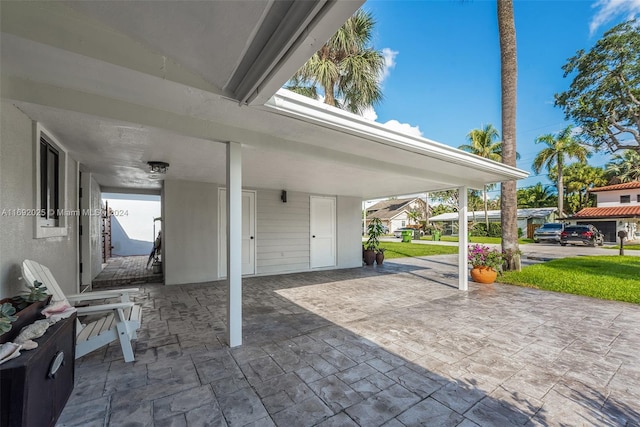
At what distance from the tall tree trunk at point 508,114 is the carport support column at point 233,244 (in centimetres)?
692

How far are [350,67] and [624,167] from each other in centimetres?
3083

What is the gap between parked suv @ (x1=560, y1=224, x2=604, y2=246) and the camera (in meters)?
15.7

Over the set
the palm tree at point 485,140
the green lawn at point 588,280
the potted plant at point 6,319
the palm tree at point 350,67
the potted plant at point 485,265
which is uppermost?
the palm tree at point 485,140

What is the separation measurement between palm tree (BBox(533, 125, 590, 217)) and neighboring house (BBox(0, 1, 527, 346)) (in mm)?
21391

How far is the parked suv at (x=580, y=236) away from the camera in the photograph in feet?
51.5

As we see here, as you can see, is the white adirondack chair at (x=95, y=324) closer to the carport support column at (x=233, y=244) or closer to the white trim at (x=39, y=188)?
the white trim at (x=39, y=188)

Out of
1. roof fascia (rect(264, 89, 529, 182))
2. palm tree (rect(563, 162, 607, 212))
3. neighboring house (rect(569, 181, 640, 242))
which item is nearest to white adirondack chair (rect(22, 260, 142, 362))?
roof fascia (rect(264, 89, 529, 182))

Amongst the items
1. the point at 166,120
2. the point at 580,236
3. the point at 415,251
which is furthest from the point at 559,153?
the point at 166,120

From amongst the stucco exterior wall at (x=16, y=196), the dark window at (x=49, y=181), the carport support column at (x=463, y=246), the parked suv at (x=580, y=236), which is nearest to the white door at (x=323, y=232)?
the carport support column at (x=463, y=246)

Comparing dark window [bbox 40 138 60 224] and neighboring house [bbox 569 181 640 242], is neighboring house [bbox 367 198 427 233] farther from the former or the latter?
dark window [bbox 40 138 60 224]

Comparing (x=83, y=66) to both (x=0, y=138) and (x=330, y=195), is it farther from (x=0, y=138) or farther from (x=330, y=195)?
(x=330, y=195)

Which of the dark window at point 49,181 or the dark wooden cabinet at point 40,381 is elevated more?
the dark window at point 49,181

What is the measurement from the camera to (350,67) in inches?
310

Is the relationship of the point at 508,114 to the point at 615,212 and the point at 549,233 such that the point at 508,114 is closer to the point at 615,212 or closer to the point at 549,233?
the point at 549,233
